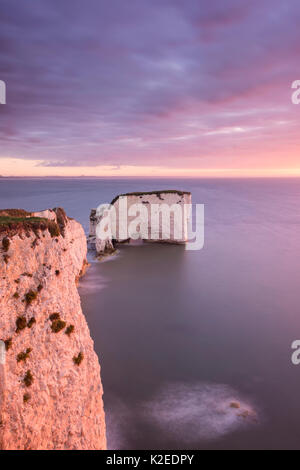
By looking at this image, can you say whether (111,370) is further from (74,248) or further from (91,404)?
(74,248)

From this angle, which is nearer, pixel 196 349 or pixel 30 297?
pixel 30 297

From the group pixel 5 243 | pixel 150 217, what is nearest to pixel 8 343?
pixel 5 243

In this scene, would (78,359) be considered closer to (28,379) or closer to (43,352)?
(43,352)

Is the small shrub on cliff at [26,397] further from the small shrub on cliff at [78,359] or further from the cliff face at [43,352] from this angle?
the small shrub on cliff at [78,359]

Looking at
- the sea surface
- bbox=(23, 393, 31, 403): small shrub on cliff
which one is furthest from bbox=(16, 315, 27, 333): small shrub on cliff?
the sea surface

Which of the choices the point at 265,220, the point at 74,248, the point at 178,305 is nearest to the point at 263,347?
the point at 178,305
